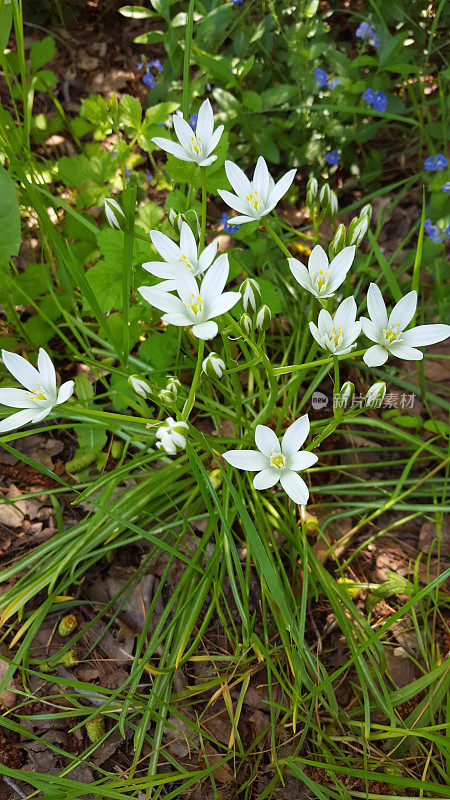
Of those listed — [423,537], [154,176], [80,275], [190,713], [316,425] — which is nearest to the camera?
[80,275]

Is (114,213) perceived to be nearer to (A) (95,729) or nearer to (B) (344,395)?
(B) (344,395)

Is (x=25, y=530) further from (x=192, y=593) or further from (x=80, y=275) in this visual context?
(x=80, y=275)

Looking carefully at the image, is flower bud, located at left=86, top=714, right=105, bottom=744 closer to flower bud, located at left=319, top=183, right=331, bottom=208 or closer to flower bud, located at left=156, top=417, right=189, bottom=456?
flower bud, located at left=156, top=417, right=189, bottom=456

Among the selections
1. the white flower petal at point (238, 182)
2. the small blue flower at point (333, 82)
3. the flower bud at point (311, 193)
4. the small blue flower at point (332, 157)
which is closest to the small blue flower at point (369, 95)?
the small blue flower at point (333, 82)

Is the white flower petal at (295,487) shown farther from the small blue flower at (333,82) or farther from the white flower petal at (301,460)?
the small blue flower at (333,82)

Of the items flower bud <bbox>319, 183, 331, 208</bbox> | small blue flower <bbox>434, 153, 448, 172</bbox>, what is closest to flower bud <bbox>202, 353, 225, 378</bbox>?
flower bud <bbox>319, 183, 331, 208</bbox>

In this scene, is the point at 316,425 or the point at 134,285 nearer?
the point at 134,285

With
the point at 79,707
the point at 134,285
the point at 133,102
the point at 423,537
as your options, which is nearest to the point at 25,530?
the point at 79,707
